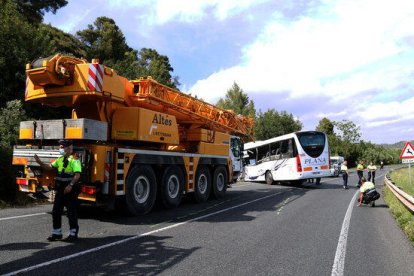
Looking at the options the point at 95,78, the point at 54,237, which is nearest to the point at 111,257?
the point at 54,237

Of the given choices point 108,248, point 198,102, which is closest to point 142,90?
point 198,102

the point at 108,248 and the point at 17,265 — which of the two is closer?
the point at 17,265

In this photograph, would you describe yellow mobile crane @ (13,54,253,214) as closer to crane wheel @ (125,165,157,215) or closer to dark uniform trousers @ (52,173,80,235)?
crane wheel @ (125,165,157,215)

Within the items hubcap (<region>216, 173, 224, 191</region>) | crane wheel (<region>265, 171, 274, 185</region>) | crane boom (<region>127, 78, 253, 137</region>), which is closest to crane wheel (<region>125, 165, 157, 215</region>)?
crane boom (<region>127, 78, 253, 137</region>)

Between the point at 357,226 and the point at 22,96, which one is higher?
the point at 22,96

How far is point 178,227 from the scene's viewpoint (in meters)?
7.84

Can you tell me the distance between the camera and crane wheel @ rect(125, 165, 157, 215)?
8.85m

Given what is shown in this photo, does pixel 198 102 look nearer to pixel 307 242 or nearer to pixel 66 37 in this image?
pixel 307 242

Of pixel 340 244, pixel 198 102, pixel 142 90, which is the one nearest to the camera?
pixel 340 244

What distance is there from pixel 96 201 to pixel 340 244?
4.97 metres

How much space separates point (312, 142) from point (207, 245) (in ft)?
51.3

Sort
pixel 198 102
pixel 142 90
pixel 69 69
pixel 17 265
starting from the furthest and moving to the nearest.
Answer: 1. pixel 198 102
2. pixel 142 90
3. pixel 69 69
4. pixel 17 265

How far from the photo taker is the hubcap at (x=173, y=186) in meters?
10.6

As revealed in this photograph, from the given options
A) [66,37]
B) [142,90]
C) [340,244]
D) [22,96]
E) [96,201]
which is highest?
[66,37]
